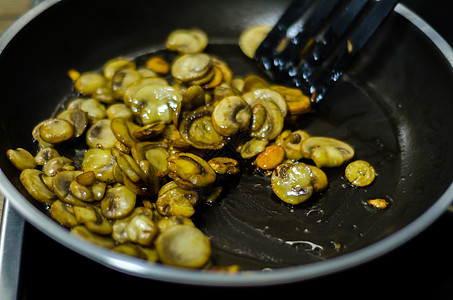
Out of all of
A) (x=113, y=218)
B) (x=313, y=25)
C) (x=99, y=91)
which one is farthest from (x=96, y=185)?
(x=313, y=25)

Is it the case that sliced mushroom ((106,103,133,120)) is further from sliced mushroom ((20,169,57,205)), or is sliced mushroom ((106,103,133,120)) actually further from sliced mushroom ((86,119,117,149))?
sliced mushroom ((20,169,57,205))

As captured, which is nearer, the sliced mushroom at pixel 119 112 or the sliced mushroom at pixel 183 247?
the sliced mushroom at pixel 183 247

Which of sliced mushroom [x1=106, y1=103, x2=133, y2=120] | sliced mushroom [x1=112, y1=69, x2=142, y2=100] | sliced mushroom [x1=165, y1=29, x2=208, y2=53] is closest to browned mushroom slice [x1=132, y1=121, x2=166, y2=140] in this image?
sliced mushroom [x1=106, y1=103, x2=133, y2=120]

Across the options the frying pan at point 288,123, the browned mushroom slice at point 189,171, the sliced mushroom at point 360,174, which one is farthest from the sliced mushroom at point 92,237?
→ the sliced mushroom at point 360,174

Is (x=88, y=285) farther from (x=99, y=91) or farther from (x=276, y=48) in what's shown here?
(x=276, y=48)

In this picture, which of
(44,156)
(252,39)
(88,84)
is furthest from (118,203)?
(252,39)

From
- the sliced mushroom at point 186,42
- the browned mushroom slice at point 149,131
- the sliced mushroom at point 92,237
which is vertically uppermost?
the sliced mushroom at point 186,42

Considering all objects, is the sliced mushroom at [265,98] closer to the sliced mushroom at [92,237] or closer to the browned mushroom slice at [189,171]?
the browned mushroom slice at [189,171]
